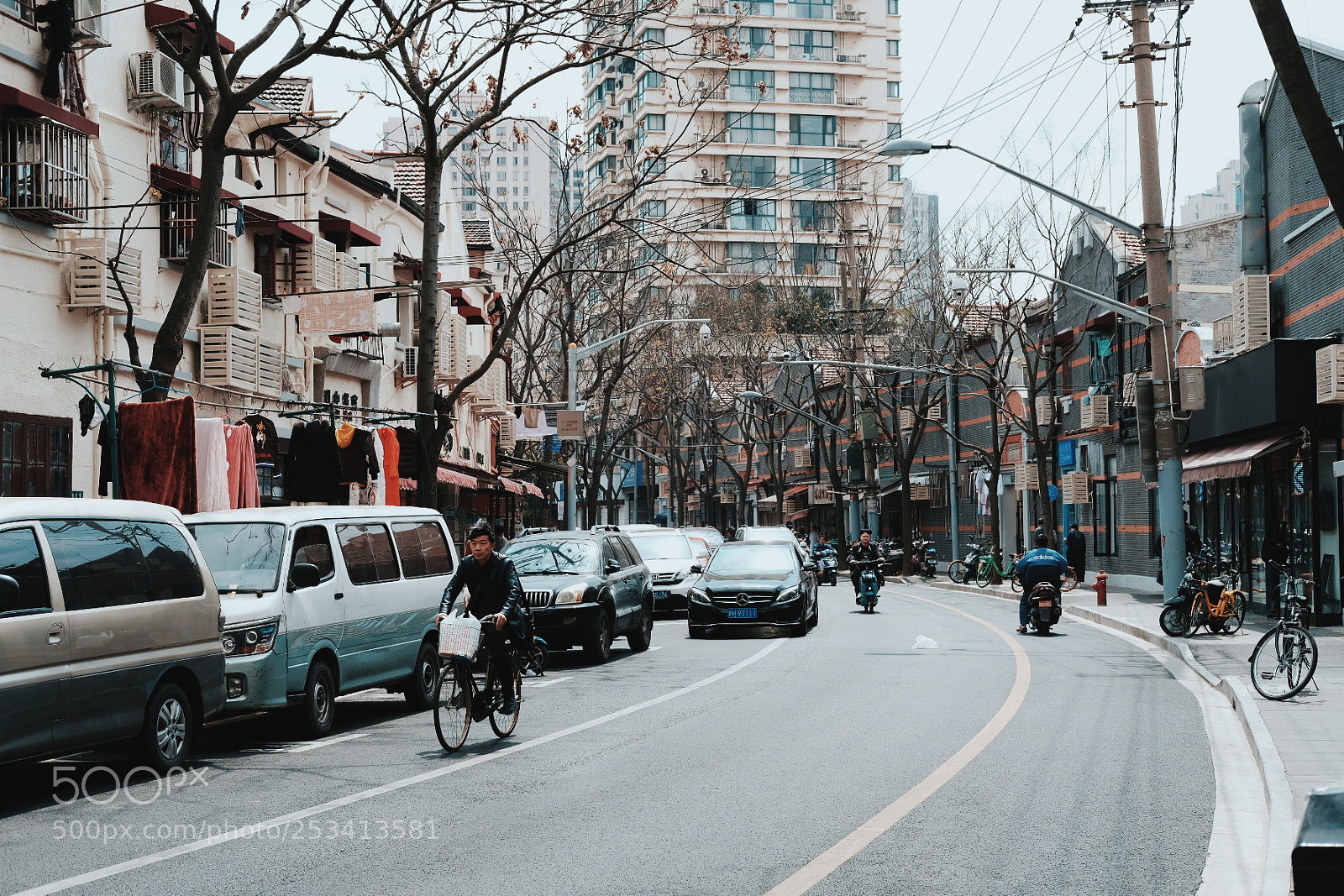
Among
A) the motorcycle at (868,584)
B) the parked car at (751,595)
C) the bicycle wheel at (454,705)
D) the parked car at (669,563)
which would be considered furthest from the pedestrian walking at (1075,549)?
the bicycle wheel at (454,705)

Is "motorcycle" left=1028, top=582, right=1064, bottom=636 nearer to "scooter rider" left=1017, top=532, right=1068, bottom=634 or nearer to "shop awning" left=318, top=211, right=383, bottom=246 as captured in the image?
"scooter rider" left=1017, top=532, right=1068, bottom=634

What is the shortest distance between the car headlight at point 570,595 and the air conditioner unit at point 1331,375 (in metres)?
11.4

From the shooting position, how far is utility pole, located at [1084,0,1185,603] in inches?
936

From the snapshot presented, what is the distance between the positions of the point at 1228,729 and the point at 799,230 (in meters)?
95.8

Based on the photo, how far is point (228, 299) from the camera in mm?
24609

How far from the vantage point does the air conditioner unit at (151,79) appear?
2230 cm

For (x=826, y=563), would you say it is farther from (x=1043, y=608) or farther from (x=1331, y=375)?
(x=1331, y=375)

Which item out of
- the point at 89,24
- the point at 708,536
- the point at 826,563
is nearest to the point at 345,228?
the point at 89,24

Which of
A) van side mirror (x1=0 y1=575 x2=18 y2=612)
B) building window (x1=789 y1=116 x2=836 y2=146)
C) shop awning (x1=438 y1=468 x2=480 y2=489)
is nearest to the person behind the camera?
van side mirror (x1=0 y1=575 x2=18 y2=612)

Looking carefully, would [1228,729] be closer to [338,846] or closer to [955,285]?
[338,846]

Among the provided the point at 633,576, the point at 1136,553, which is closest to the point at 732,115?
the point at 1136,553

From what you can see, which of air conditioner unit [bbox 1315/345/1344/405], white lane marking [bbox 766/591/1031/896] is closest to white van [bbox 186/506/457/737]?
white lane marking [bbox 766/591/1031/896]

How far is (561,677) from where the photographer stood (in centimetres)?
1809

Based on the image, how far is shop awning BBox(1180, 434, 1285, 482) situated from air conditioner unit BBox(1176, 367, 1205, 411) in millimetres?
1822
